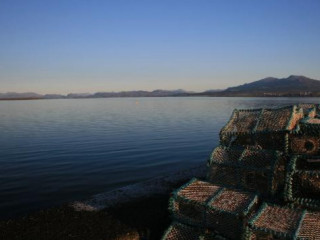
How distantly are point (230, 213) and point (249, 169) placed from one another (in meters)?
1.67

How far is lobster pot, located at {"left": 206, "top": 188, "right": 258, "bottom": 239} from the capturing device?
630cm

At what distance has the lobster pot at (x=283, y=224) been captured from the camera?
219 inches

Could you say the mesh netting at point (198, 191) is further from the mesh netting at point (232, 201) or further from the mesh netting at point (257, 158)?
the mesh netting at point (257, 158)

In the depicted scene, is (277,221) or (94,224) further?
(94,224)

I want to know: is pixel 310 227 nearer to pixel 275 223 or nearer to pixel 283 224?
pixel 283 224

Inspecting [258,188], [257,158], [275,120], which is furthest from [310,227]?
[275,120]

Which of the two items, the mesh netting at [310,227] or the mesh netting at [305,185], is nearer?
the mesh netting at [310,227]

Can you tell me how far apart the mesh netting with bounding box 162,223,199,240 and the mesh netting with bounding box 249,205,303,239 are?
1479 millimetres

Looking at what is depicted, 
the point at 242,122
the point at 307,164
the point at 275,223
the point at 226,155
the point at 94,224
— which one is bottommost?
the point at 94,224

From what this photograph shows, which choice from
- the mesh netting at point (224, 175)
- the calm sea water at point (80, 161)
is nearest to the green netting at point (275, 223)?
the mesh netting at point (224, 175)

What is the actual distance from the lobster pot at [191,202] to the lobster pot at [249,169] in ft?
2.49

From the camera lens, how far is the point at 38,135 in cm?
2931

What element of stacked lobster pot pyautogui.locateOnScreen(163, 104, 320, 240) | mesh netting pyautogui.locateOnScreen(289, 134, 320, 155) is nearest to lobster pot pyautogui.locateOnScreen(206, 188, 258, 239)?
stacked lobster pot pyautogui.locateOnScreen(163, 104, 320, 240)

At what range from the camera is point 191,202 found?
6973 millimetres
